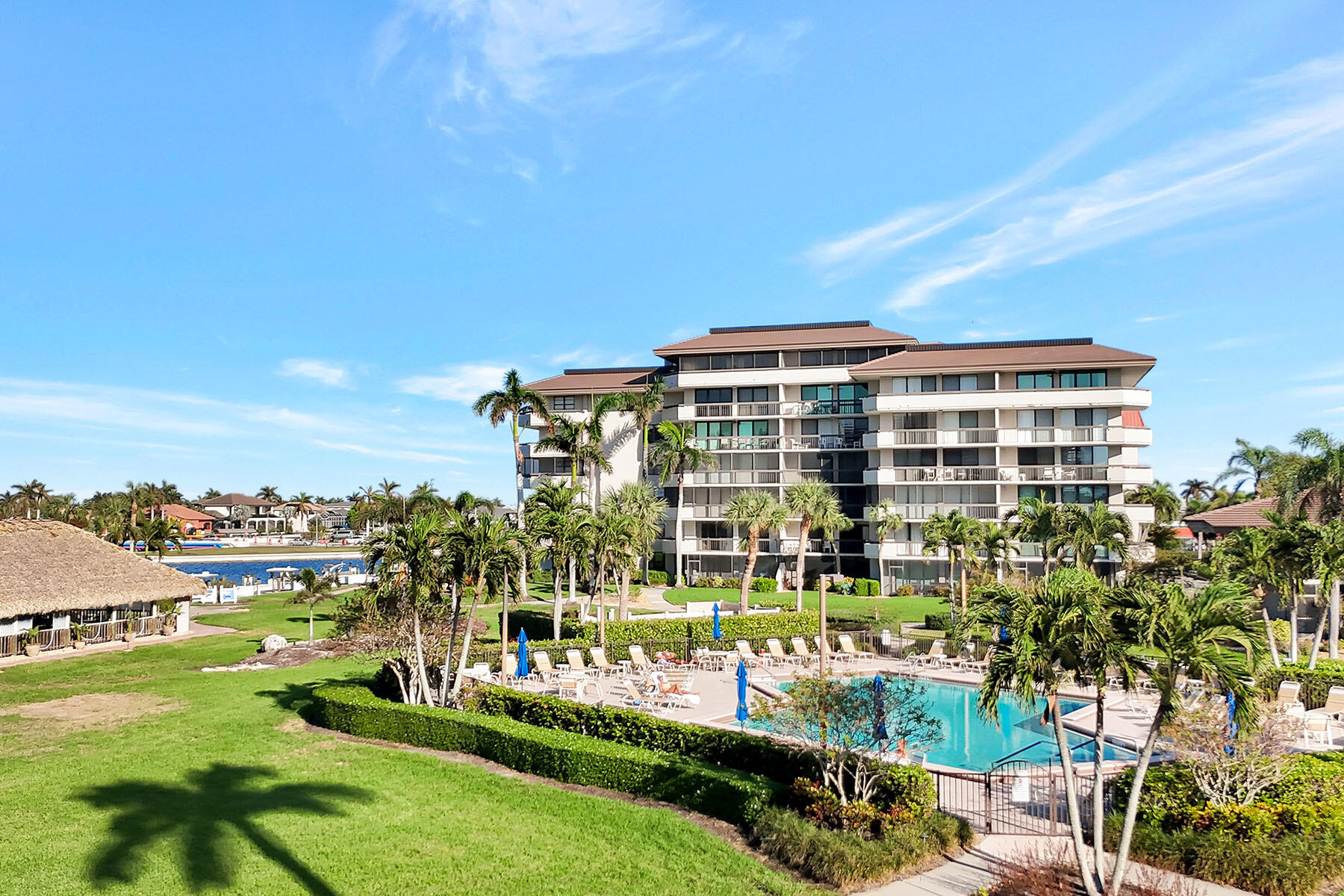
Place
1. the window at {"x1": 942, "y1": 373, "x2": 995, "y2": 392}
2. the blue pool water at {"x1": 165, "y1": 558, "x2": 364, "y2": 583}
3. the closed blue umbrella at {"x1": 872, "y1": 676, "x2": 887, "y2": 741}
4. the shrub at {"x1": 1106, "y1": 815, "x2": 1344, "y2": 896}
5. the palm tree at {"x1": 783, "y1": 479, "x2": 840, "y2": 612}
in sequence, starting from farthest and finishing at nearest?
the blue pool water at {"x1": 165, "y1": 558, "x2": 364, "y2": 583} → the window at {"x1": 942, "y1": 373, "x2": 995, "y2": 392} → the palm tree at {"x1": 783, "y1": 479, "x2": 840, "y2": 612} → the closed blue umbrella at {"x1": 872, "y1": 676, "x2": 887, "y2": 741} → the shrub at {"x1": 1106, "y1": 815, "x2": 1344, "y2": 896}

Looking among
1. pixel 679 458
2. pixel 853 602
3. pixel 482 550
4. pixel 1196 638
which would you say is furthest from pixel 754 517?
pixel 1196 638

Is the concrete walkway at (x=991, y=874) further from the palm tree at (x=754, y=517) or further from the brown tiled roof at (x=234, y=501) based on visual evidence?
the brown tiled roof at (x=234, y=501)

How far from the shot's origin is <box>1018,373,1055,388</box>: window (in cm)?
5072

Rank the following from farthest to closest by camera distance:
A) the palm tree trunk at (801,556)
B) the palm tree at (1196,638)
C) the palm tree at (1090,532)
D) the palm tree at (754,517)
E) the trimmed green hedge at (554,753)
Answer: the palm tree trunk at (801,556) → the palm tree at (754,517) → the palm tree at (1090,532) → the trimmed green hedge at (554,753) → the palm tree at (1196,638)

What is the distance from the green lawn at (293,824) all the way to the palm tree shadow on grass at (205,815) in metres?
0.04

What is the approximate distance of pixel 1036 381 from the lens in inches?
2005

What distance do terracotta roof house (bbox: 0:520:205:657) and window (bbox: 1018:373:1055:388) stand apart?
47047mm

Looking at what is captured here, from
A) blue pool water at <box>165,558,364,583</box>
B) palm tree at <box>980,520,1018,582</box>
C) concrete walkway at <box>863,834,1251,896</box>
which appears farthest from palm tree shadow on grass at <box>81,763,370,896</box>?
blue pool water at <box>165,558,364,583</box>

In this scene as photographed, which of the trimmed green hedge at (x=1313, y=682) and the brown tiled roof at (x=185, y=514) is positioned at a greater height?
the brown tiled roof at (x=185, y=514)

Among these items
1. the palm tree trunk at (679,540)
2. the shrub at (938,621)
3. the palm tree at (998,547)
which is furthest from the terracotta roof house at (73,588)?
the palm tree at (998,547)

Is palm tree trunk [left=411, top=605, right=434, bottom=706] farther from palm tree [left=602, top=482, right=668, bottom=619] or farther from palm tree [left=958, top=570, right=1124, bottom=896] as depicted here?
palm tree [left=602, top=482, right=668, bottom=619]

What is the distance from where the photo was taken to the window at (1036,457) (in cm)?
5025

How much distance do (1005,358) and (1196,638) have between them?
45105mm

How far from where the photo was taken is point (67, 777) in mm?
16422
